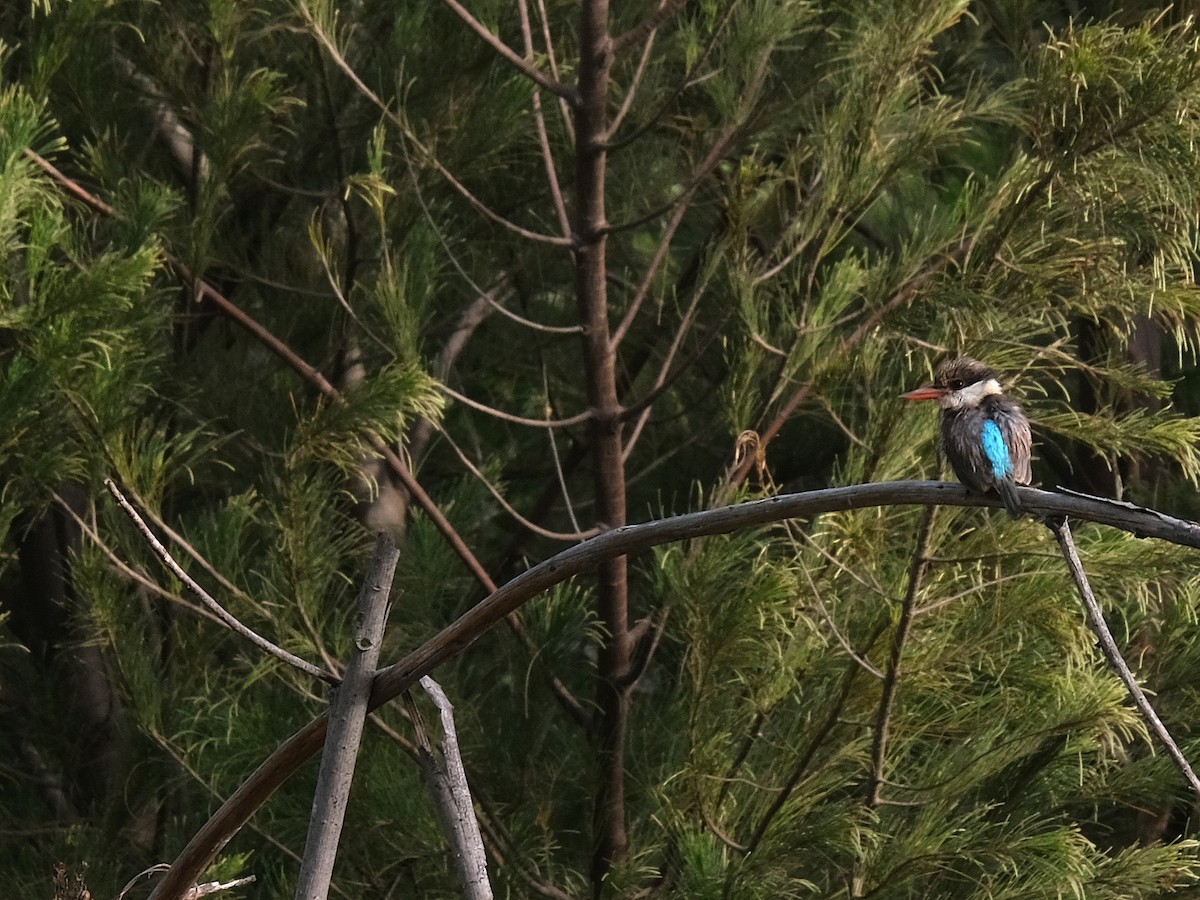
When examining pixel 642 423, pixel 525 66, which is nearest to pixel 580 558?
pixel 525 66

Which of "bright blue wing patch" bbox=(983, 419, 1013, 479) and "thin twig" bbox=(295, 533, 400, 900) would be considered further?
"bright blue wing patch" bbox=(983, 419, 1013, 479)

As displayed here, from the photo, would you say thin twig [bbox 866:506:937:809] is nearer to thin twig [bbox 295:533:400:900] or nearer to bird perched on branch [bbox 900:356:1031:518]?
bird perched on branch [bbox 900:356:1031:518]

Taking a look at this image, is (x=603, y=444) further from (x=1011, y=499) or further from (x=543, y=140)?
(x=1011, y=499)

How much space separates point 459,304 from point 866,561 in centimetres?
130

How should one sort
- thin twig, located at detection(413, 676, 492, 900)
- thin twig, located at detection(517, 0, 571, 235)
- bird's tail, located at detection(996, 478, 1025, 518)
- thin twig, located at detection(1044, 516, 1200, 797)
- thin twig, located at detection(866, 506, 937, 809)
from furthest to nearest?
thin twig, located at detection(517, 0, 571, 235), thin twig, located at detection(866, 506, 937, 809), bird's tail, located at detection(996, 478, 1025, 518), thin twig, located at detection(413, 676, 492, 900), thin twig, located at detection(1044, 516, 1200, 797)

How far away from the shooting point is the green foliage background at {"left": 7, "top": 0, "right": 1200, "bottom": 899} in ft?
7.79

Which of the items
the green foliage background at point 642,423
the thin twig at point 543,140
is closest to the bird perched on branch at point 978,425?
the green foliage background at point 642,423

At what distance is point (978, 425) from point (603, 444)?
85 cm

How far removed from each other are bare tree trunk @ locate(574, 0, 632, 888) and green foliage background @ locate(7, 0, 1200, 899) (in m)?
0.05

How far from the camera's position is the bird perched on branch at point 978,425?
76.3 inches

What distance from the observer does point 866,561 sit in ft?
8.12

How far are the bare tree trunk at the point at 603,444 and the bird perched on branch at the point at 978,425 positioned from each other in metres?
0.65

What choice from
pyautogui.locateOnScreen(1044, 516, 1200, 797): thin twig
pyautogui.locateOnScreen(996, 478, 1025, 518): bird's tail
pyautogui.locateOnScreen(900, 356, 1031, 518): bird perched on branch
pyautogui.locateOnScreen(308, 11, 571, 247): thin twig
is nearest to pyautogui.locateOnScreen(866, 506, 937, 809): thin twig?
pyautogui.locateOnScreen(900, 356, 1031, 518): bird perched on branch

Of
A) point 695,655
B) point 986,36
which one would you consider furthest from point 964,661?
point 986,36
